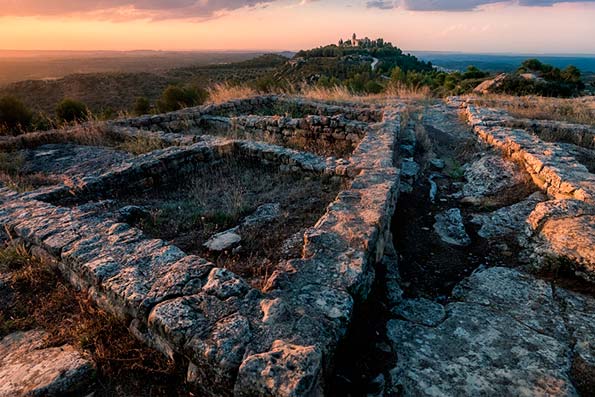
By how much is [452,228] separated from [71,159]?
7.10 m

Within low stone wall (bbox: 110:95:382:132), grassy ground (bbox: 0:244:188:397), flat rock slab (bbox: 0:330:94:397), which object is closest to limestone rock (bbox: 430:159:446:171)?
low stone wall (bbox: 110:95:382:132)

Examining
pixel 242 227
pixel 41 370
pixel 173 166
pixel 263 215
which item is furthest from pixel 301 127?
pixel 41 370

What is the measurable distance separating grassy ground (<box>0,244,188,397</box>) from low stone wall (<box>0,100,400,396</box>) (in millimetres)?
105

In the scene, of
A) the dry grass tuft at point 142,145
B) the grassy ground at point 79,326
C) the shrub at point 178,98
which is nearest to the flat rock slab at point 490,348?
the grassy ground at point 79,326

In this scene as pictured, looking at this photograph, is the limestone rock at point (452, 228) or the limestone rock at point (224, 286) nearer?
the limestone rock at point (224, 286)

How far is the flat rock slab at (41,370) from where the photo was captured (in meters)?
2.08

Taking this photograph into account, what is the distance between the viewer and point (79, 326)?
254 cm

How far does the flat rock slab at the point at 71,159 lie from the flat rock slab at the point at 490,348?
18.8 ft

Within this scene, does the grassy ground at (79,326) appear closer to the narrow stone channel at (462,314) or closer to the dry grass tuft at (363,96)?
the narrow stone channel at (462,314)

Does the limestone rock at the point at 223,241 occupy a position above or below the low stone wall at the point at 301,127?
below

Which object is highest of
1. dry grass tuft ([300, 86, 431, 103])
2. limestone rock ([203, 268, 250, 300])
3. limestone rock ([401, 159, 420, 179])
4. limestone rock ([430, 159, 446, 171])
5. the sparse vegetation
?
dry grass tuft ([300, 86, 431, 103])

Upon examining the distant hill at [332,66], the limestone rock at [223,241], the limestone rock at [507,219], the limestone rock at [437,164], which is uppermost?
the distant hill at [332,66]

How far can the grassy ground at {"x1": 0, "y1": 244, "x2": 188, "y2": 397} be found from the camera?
2185mm

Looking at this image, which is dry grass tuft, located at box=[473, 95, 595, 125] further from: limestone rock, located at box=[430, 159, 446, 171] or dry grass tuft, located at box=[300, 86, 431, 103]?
limestone rock, located at box=[430, 159, 446, 171]
